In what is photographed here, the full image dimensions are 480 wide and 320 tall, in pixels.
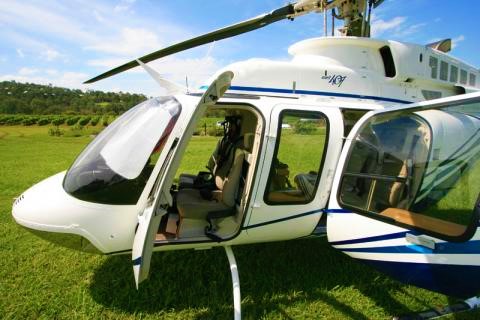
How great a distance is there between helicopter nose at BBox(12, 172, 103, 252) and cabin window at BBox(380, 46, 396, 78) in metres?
3.89

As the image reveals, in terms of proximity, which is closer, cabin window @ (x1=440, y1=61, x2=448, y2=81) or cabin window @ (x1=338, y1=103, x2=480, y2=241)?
cabin window @ (x1=338, y1=103, x2=480, y2=241)

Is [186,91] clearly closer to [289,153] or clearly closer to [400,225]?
[289,153]

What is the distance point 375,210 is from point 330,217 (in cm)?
47

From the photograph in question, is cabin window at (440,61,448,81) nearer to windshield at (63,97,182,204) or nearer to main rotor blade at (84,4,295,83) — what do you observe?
main rotor blade at (84,4,295,83)

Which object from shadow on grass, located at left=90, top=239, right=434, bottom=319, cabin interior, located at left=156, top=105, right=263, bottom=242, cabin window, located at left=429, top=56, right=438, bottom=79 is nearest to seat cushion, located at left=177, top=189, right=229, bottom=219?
cabin interior, located at left=156, top=105, right=263, bottom=242

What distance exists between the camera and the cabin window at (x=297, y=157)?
3.11 m

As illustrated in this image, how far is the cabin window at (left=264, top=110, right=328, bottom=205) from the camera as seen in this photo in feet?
10.2

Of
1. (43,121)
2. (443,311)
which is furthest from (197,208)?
(43,121)

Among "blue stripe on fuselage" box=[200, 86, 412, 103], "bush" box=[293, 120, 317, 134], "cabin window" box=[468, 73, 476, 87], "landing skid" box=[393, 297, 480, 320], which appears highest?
"cabin window" box=[468, 73, 476, 87]

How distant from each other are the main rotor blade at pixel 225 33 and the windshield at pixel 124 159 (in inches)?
49.6

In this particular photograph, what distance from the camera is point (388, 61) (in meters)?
4.04

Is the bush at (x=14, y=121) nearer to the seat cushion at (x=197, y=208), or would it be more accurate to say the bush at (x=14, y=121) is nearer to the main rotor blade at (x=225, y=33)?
the main rotor blade at (x=225, y=33)

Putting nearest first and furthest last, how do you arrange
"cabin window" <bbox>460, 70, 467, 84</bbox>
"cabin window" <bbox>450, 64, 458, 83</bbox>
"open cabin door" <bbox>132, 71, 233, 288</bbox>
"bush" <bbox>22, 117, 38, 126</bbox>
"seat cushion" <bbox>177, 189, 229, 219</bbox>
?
"open cabin door" <bbox>132, 71, 233, 288</bbox>, "seat cushion" <bbox>177, 189, 229, 219</bbox>, "cabin window" <bbox>450, 64, 458, 83</bbox>, "cabin window" <bbox>460, 70, 467, 84</bbox>, "bush" <bbox>22, 117, 38, 126</bbox>

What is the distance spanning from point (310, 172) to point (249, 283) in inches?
53.9
